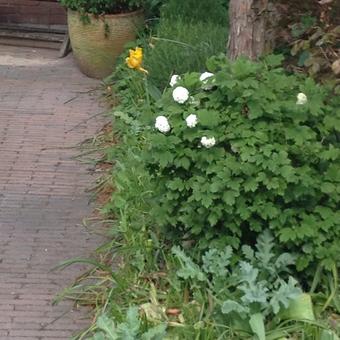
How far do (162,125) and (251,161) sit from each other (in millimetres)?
488

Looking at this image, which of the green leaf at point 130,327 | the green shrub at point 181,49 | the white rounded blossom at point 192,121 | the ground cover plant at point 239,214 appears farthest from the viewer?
the green shrub at point 181,49

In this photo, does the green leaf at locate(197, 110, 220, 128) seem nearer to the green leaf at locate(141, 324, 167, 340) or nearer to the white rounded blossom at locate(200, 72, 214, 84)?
the white rounded blossom at locate(200, 72, 214, 84)

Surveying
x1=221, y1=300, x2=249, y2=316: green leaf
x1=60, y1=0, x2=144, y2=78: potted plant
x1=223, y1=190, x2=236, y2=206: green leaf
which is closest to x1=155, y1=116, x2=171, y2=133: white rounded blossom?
x1=223, y1=190, x2=236, y2=206: green leaf

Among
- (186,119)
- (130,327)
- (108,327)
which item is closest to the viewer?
(130,327)

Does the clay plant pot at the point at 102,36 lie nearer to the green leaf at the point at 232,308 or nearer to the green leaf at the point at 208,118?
the green leaf at the point at 208,118

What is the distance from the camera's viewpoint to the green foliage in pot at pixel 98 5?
8.16 meters

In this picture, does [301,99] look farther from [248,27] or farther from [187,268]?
[187,268]

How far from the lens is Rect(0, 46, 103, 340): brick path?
4.45 m

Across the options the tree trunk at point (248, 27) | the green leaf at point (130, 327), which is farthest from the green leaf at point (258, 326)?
the tree trunk at point (248, 27)

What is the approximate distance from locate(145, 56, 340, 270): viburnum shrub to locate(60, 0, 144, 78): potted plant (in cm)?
392

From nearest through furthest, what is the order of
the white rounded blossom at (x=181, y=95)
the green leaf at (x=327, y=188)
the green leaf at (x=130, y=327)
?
the green leaf at (x=130, y=327)
the green leaf at (x=327, y=188)
the white rounded blossom at (x=181, y=95)

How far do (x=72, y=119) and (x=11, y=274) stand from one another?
2664 millimetres

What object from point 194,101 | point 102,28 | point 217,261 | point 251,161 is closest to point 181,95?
point 194,101

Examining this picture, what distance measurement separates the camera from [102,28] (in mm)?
8195
